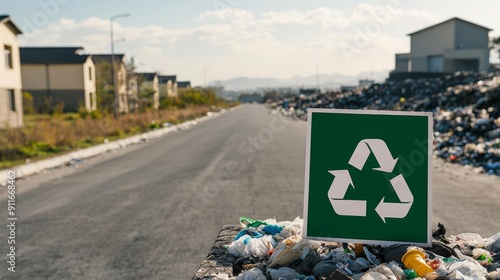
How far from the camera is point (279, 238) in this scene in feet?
13.5

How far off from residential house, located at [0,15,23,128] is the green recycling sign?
30.2 metres

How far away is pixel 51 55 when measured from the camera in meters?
52.7

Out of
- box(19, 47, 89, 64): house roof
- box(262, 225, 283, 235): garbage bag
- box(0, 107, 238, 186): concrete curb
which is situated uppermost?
box(19, 47, 89, 64): house roof

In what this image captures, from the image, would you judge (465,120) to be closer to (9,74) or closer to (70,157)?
(70,157)

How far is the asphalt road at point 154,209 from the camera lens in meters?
5.79

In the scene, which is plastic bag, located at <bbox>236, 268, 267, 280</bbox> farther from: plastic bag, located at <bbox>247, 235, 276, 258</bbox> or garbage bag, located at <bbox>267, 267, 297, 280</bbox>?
plastic bag, located at <bbox>247, 235, 276, 258</bbox>

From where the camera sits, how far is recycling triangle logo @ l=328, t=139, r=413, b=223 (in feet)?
11.7

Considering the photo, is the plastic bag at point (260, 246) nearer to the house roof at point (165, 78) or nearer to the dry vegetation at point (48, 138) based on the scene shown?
the dry vegetation at point (48, 138)

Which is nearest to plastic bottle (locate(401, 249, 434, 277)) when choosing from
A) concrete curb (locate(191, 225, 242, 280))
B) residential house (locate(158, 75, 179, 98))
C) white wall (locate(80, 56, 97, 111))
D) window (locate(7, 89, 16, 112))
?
concrete curb (locate(191, 225, 242, 280))

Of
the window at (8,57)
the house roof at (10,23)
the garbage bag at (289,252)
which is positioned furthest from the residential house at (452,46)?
the garbage bag at (289,252)

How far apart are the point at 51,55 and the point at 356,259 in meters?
54.8

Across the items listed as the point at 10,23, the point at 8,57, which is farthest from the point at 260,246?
the point at 10,23

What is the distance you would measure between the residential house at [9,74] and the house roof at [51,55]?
58.1 feet

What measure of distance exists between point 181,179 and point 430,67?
50.7m
